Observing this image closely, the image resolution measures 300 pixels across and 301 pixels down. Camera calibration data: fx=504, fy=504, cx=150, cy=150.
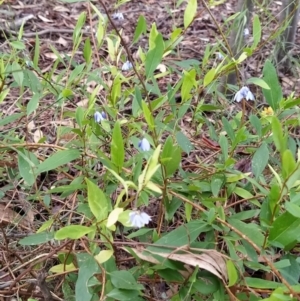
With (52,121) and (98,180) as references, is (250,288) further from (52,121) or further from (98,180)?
(52,121)

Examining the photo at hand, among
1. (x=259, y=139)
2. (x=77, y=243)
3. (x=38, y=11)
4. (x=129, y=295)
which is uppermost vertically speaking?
(x=259, y=139)

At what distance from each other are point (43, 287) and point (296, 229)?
1.64ft

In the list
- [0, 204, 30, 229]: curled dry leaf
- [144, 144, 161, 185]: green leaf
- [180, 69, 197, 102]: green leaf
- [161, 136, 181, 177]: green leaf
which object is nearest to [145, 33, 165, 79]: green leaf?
[180, 69, 197, 102]: green leaf

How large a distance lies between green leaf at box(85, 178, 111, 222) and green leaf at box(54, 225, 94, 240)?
0.09 feet

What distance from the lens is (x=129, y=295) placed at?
0.89 meters

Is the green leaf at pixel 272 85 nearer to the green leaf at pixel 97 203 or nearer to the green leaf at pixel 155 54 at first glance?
the green leaf at pixel 155 54

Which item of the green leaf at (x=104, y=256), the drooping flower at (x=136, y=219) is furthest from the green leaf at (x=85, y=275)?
the drooping flower at (x=136, y=219)

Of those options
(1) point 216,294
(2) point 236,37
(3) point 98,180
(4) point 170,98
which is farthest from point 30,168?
(2) point 236,37

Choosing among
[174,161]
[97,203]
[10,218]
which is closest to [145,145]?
[174,161]

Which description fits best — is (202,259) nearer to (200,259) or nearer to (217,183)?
(200,259)

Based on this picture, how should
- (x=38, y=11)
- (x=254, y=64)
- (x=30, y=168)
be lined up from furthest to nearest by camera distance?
1. (x=38, y=11)
2. (x=254, y=64)
3. (x=30, y=168)

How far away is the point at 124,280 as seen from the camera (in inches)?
35.3

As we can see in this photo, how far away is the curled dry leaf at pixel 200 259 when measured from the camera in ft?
2.93

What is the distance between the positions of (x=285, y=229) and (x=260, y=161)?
207 mm
